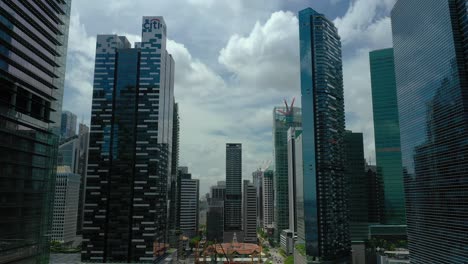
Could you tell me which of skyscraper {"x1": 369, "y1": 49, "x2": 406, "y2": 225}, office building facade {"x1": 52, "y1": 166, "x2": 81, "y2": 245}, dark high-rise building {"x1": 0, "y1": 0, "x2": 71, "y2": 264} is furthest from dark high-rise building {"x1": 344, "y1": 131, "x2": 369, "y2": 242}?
office building facade {"x1": 52, "y1": 166, "x2": 81, "y2": 245}

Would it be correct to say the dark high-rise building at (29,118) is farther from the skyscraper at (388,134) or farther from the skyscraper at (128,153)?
the skyscraper at (388,134)

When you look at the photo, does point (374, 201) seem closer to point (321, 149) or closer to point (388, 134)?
point (388, 134)

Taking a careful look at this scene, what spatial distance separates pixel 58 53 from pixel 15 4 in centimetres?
1548

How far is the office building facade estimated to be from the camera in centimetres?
16300

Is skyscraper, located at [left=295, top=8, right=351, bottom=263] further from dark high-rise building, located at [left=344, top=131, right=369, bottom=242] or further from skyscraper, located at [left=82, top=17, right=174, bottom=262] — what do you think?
skyscraper, located at [left=82, top=17, right=174, bottom=262]

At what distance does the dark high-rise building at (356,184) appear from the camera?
531ft

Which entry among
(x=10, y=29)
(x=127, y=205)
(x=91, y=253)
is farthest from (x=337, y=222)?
(x=10, y=29)

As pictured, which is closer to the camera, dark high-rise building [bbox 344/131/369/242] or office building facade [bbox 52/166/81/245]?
dark high-rise building [bbox 344/131/369/242]

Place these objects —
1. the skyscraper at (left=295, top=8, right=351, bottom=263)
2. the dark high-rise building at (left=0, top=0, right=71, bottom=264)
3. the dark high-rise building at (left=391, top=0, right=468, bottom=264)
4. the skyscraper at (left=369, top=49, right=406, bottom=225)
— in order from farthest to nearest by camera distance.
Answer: the skyscraper at (left=369, top=49, right=406, bottom=225)
the skyscraper at (left=295, top=8, right=351, bottom=263)
the dark high-rise building at (left=391, top=0, right=468, bottom=264)
the dark high-rise building at (left=0, top=0, right=71, bottom=264)

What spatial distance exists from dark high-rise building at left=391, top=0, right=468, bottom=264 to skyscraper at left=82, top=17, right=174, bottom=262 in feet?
261

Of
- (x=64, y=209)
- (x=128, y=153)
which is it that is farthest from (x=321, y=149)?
(x=64, y=209)

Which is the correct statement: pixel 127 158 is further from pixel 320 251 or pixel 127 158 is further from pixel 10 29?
pixel 320 251

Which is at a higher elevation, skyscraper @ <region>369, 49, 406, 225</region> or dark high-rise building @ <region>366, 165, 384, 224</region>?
skyscraper @ <region>369, 49, 406, 225</region>

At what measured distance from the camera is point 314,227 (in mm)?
133375
